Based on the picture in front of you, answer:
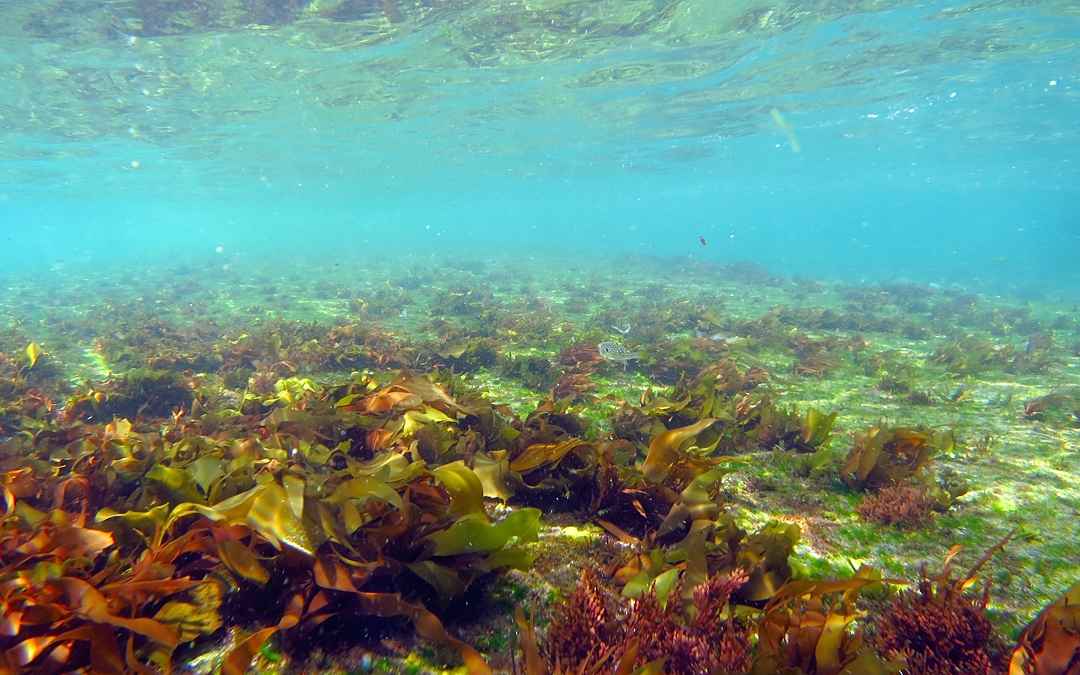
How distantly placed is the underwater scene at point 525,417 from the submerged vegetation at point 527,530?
20 mm

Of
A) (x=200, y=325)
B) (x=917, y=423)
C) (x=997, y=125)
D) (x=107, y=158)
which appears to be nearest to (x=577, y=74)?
(x=200, y=325)

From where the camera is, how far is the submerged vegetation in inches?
75.5

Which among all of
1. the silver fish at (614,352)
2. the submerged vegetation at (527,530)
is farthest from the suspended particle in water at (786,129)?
the silver fish at (614,352)

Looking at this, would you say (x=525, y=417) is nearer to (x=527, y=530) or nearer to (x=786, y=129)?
(x=527, y=530)

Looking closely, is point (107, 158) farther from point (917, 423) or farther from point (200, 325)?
point (917, 423)

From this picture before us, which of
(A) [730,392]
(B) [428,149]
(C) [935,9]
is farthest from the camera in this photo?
(B) [428,149]

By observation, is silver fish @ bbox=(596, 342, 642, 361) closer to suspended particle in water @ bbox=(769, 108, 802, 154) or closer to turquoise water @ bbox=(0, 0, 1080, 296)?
turquoise water @ bbox=(0, 0, 1080, 296)

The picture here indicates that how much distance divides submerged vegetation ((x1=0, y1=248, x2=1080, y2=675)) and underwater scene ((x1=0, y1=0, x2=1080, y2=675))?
0.07ft

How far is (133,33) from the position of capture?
549 inches

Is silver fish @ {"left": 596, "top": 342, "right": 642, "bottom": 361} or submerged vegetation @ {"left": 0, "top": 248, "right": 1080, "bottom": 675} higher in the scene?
submerged vegetation @ {"left": 0, "top": 248, "right": 1080, "bottom": 675}

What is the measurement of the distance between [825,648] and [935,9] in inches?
849

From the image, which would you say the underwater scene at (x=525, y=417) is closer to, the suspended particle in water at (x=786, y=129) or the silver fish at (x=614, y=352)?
the silver fish at (x=614, y=352)

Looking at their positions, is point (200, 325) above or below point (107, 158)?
below

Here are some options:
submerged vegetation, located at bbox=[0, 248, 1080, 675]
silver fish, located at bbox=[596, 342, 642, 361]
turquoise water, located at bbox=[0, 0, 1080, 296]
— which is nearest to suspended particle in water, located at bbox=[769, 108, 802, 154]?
turquoise water, located at bbox=[0, 0, 1080, 296]
